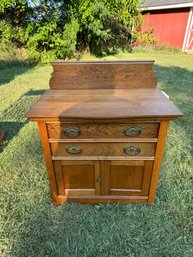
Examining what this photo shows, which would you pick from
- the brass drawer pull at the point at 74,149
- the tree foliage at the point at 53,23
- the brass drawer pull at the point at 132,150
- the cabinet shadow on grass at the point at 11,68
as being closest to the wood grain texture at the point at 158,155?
the brass drawer pull at the point at 132,150

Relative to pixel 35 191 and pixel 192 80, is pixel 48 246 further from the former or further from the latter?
pixel 192 80

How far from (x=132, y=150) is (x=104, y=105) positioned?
0.37 metres

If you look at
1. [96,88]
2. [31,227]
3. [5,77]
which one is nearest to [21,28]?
[5,77]

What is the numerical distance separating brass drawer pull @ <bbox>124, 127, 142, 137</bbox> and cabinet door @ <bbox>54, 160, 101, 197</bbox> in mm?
330

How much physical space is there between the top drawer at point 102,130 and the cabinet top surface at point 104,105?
3.2 inches

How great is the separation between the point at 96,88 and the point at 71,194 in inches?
37.0

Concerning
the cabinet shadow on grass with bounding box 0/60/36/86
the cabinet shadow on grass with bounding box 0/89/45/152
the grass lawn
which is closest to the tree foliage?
the cabinet shadow on grass with bounding box 0/60/36/86

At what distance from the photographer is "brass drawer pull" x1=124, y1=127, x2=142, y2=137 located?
3.82ft

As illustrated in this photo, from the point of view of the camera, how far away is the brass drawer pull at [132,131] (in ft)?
3.82

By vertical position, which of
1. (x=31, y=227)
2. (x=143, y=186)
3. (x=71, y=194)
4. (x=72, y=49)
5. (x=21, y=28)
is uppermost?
(x=21, y=28)

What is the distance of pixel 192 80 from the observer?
182 inches

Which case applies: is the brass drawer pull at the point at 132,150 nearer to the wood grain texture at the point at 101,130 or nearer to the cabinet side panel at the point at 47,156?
the wood grain texture at the point at 101,130

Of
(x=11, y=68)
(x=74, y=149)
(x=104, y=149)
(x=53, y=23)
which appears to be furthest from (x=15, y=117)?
(x=53, y=23)

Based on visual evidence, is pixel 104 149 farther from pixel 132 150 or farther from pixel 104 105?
pixel 104 105
